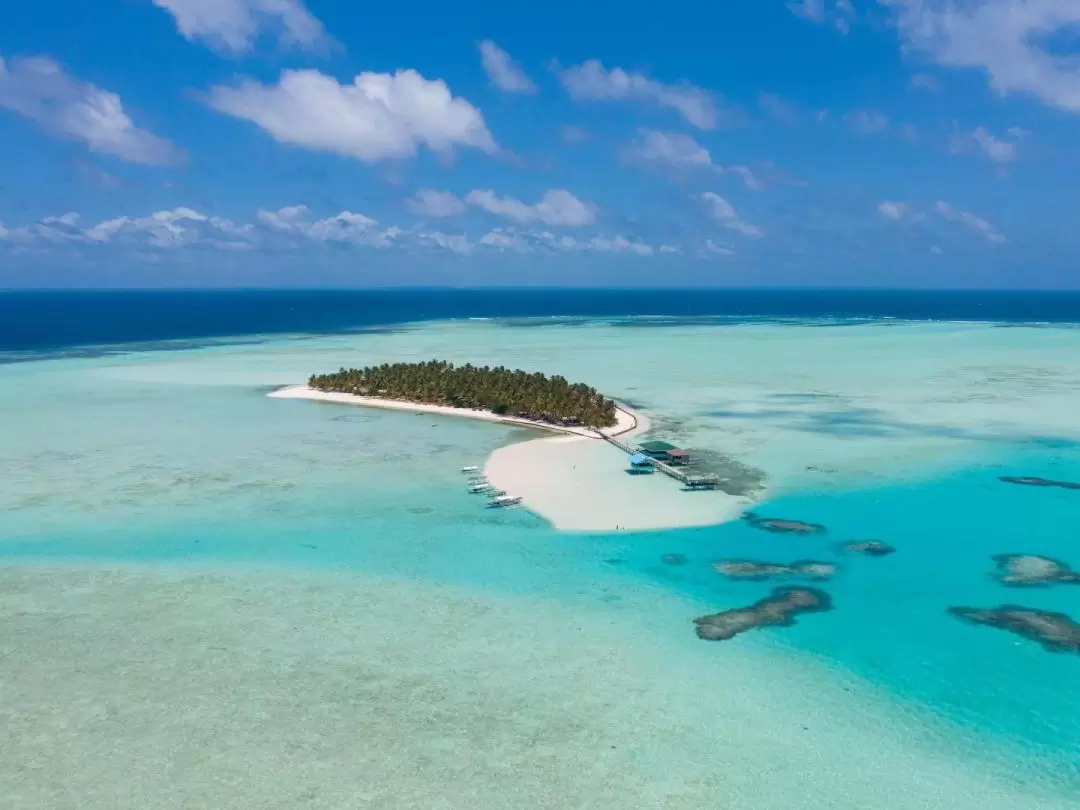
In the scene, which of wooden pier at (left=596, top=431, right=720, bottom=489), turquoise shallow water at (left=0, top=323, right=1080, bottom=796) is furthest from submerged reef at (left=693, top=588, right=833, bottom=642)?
wooden pier at (left=596, top=431, right=720, bottom=489)

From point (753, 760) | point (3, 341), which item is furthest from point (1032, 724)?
point (3, 341)

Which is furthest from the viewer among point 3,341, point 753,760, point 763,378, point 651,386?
point 3,341

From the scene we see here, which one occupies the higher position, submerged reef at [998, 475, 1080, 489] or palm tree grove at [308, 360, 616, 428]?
palm tree grove at [308, 360, 616, 428]

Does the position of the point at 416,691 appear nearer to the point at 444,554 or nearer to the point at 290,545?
the point at 444,554

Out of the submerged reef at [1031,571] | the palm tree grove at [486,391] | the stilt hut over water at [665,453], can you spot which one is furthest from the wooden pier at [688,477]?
the submerged reef at [1031,571]

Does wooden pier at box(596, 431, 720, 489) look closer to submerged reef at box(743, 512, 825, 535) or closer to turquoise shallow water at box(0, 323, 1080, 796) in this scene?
turquoise shallow water at box(0, 323, 1080, 796)

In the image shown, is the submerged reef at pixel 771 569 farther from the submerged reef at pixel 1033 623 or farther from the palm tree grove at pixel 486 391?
the palm tree grove at pixel 486 391
